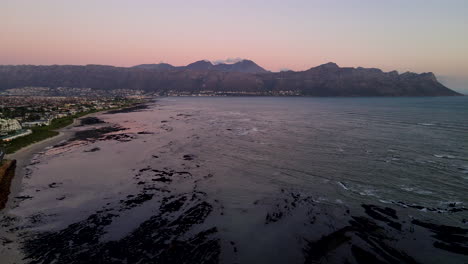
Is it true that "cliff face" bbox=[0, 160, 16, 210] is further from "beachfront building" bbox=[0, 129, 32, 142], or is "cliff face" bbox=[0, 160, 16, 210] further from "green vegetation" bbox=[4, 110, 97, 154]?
"beachfront building" bbox=[0, 129, 32, 142]

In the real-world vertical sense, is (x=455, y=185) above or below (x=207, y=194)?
above

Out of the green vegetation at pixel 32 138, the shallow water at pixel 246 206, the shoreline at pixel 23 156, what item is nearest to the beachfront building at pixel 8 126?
the green vegetation at pixel 32 138

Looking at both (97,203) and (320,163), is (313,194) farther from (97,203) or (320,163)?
(97,203)

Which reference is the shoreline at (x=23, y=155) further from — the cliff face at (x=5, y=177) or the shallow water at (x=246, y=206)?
the shallow water at (x=246, y=206)

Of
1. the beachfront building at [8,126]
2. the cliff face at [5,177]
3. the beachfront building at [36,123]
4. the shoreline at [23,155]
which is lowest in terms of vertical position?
the shoreline at [23,155]

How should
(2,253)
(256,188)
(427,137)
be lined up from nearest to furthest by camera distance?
(2,253), (256,188), (427,137)

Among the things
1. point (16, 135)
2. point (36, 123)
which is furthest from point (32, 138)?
point (36, 123)

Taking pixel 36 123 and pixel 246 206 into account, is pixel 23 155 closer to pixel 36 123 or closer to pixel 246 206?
pixel 36 123

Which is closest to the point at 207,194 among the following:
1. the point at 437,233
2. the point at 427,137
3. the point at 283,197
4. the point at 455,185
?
the point at 283,197
